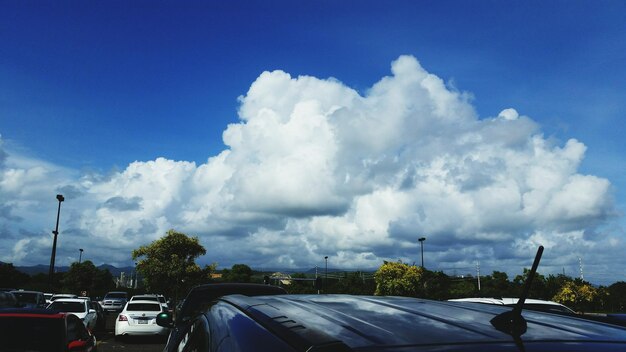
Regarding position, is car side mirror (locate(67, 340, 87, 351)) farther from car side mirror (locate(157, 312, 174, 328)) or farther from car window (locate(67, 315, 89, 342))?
car side mirror (locate(157, 312, 174, 328))

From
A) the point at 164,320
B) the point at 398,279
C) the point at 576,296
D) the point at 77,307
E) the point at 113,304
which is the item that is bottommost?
the point at 113,304

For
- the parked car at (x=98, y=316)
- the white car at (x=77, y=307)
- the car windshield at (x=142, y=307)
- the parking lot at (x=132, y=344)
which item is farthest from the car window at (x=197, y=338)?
the parked car at (x=98, y=316)

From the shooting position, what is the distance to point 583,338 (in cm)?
189

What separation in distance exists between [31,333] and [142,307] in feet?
40.4

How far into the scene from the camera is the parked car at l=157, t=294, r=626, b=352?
1729 mm

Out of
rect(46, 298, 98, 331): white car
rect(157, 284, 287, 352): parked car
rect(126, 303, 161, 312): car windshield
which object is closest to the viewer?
rect(157, 284, 287, 352): parked car

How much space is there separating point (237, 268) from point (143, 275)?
65035 mm

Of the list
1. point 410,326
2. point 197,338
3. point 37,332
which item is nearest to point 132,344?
point 37,332

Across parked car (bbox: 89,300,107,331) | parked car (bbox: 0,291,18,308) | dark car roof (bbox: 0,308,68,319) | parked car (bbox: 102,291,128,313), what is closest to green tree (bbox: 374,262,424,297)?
parked car (bbox: 102,291,128,313)

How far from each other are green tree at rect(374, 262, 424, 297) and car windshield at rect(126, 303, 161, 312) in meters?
29.9

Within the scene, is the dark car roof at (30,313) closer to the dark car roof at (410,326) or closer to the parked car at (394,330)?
the parked car at (394,330)

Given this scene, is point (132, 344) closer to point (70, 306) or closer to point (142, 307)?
point (142, 307)

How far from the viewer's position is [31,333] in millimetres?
8133

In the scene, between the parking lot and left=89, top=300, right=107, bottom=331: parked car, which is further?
left=89, top=300, right=107, bottom=331: parked car
